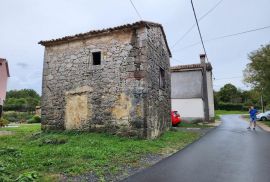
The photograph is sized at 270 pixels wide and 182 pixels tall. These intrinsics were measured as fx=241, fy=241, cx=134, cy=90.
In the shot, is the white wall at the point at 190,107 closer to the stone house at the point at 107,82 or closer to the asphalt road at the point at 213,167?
the stone house at the point at 107,82

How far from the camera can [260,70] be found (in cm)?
2448

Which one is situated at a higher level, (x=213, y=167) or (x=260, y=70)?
(x=260, y=70)

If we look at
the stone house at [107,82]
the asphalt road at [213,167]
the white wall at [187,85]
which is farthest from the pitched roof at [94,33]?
the white wall at [187,85]

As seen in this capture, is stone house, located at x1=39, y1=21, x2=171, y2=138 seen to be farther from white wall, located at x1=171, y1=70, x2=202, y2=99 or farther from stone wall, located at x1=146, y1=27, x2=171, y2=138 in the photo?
white wall, located at x1=171, y1=70, x2=202, y2=99

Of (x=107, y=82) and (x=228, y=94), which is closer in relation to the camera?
(x=107, y=82)

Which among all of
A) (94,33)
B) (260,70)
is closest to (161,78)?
(94,33)

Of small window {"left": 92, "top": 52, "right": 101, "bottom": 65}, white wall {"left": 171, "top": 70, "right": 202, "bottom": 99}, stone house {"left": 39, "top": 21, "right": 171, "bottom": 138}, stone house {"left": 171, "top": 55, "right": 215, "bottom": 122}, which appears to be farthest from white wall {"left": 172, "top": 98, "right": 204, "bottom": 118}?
small window {"left": 92, "top": 52, "right": 101, "bottom": 65}

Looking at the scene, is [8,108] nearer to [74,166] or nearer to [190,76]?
[190,76]

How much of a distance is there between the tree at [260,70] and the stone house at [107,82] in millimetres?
15275

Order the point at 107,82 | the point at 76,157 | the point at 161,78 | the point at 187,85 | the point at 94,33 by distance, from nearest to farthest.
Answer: the point at 76,157
the point at 107,82
the point at 94,33
the point at 161,78
the point at 187,85

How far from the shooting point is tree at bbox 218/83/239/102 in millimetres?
62147

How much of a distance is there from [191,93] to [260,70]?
778 centimetres

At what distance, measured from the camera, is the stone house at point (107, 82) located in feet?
33.2

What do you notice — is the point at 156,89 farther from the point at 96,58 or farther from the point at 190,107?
the point at 190,107
